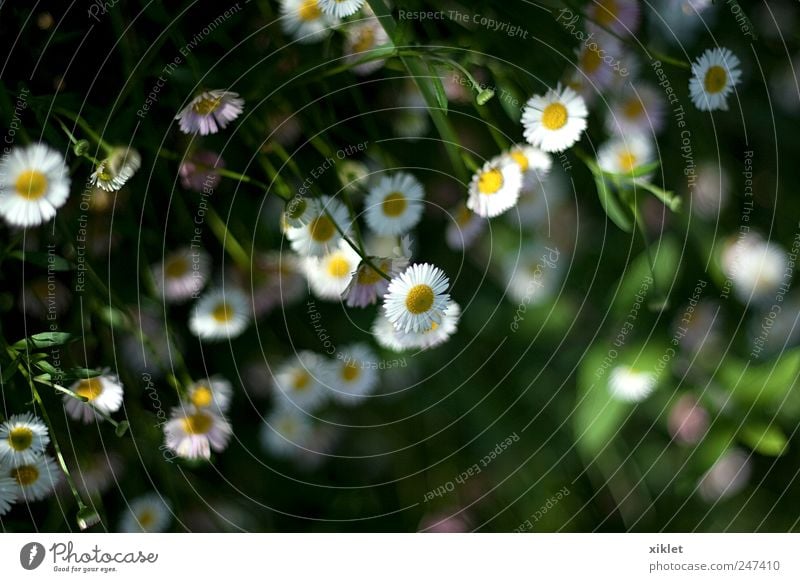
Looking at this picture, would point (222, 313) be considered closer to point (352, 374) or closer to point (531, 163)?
point (352, 374)

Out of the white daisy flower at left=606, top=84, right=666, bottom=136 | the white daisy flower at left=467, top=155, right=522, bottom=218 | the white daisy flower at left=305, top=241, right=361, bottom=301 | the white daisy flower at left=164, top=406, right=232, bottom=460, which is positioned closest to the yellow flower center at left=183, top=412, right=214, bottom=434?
the white daisy flower at left=164, top=406, right=232, bottom=460

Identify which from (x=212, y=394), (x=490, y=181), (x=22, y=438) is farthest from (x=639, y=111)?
(x=22, y=438)

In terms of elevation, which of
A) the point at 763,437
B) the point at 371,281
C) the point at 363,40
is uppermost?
the point at 363,40

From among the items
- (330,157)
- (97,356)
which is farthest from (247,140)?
(97,356)

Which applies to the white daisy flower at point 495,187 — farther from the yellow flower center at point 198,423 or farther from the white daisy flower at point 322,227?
the yellow flower center at point 198,423

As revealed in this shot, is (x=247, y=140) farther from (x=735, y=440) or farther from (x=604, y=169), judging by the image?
(x=735, y=440)

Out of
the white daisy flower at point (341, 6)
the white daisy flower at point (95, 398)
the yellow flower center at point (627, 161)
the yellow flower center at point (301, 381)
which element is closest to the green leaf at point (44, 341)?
the white daisy flower at point (95, 398)
